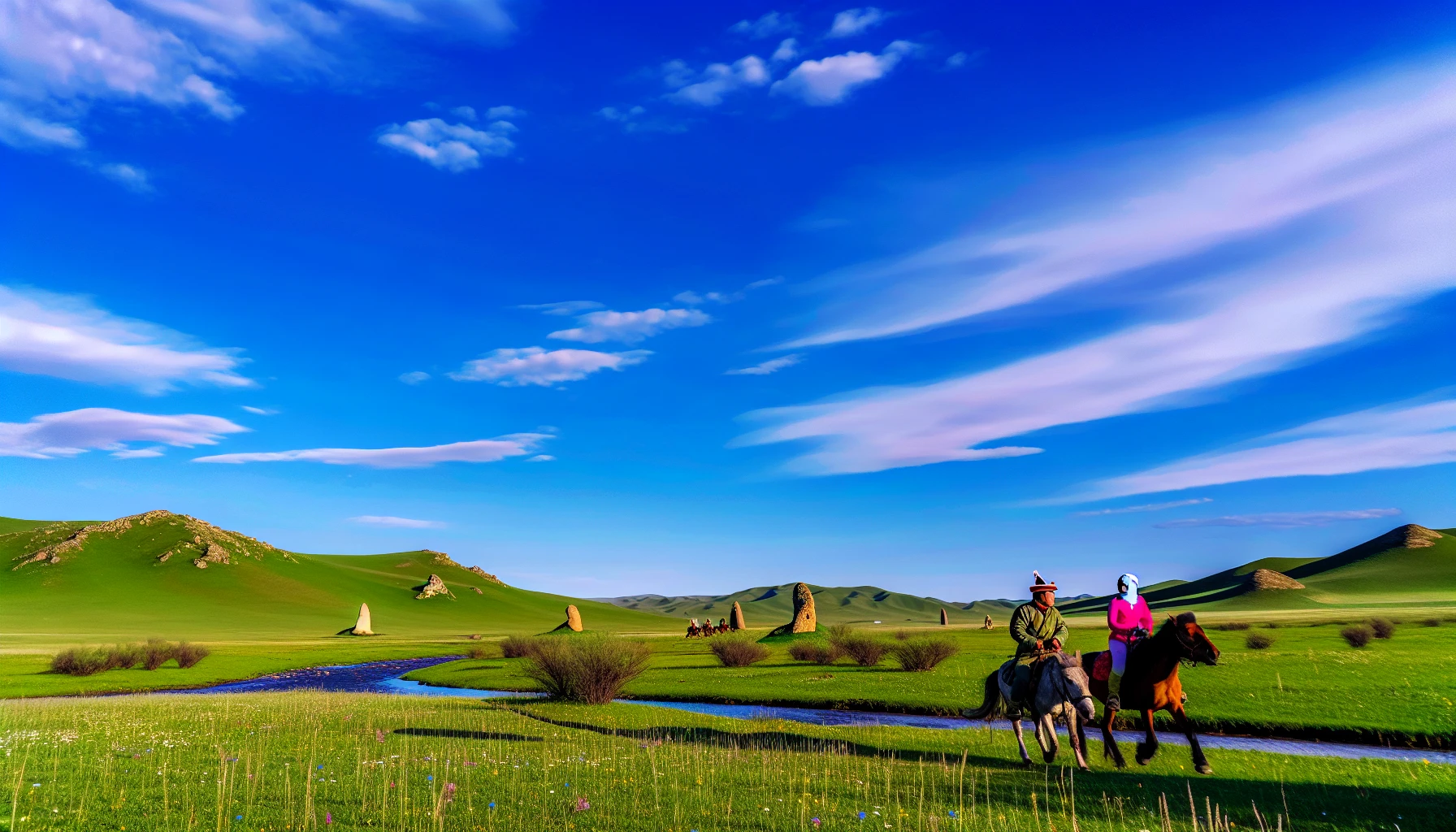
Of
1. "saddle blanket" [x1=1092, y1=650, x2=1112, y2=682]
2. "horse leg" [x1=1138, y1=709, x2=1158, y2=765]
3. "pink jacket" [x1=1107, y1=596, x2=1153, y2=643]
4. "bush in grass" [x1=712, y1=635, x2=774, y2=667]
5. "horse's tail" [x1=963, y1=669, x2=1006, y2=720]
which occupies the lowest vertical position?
"bush in grass" [x1=712, y1=635, x2=774, y2=667]

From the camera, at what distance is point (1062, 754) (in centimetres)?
1783

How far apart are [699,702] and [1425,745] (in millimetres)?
24653

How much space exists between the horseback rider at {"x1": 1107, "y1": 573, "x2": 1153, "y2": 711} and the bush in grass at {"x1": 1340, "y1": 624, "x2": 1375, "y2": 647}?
43226mm

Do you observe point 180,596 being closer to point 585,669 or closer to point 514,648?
point 514,648

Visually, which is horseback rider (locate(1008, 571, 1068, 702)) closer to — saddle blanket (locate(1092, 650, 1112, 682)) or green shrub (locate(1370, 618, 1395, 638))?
saddle blanket (locate(1092, 650, 1112, 682))

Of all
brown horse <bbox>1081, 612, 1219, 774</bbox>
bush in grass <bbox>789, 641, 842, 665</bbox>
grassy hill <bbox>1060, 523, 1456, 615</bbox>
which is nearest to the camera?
brown horse <bbox>1081, 612, 1219, 774</bbox>

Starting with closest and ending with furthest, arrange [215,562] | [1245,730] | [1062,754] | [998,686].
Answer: [998,686]
[1062,754]
[1245,730]
[215,562]

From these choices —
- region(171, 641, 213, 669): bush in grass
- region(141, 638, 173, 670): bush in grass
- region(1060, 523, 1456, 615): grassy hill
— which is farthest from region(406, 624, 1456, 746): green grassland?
region(1060, 523, 1456, 615): grassy hill

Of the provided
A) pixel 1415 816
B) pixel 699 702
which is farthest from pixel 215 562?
pixel 1415 816

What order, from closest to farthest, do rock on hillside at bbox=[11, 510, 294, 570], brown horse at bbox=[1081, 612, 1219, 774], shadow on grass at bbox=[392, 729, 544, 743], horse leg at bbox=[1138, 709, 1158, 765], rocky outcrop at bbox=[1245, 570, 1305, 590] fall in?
brown horse at bbox=[1081, 612, 1219, 774] < horse leg at bbox=[1138, 709, 1158, 765] < shadow on grass at bbox=[392, 729, 544, 743] < rock on hillside at bbox=[11, 510, 294, 570] < rocky outcrop at bbox=[1245, 570, 1305, 590]

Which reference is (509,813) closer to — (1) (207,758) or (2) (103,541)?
(1) (207,758)

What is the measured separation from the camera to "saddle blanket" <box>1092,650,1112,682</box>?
16000 mm

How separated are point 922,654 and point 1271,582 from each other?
191533mm

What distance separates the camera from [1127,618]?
1586 cm
